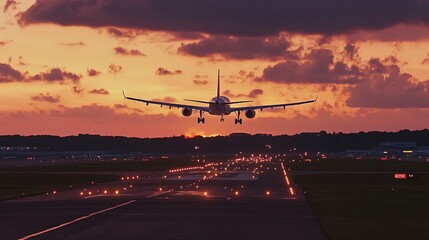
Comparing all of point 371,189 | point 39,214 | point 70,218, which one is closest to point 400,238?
point 70,218

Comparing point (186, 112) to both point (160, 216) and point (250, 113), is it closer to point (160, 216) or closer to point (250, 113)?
point (250, 113)

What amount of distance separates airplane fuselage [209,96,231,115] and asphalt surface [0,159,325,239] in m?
57.1

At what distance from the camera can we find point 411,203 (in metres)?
53.5

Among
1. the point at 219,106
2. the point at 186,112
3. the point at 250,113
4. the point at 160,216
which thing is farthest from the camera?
the point at 250,113

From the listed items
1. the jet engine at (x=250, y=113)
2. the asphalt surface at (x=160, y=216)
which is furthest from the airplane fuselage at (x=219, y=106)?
the asphalt surface at (x=160, y=216)

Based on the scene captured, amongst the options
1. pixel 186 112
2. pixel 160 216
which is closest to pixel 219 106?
pixel 186 112

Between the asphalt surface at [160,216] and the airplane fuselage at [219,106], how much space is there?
187 ft

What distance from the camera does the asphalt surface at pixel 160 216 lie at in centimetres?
3312

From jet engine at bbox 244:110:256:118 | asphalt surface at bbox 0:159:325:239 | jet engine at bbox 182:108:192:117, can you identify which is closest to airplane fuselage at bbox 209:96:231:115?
jet engine at bbox 244:110:256:118

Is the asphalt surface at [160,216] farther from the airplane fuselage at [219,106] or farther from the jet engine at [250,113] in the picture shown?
the airplane fuselage at [219,106]

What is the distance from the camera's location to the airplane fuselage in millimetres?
120500

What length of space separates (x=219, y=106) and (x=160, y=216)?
79.7m

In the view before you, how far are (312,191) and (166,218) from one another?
2988 centimetres

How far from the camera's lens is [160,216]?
41.5m
